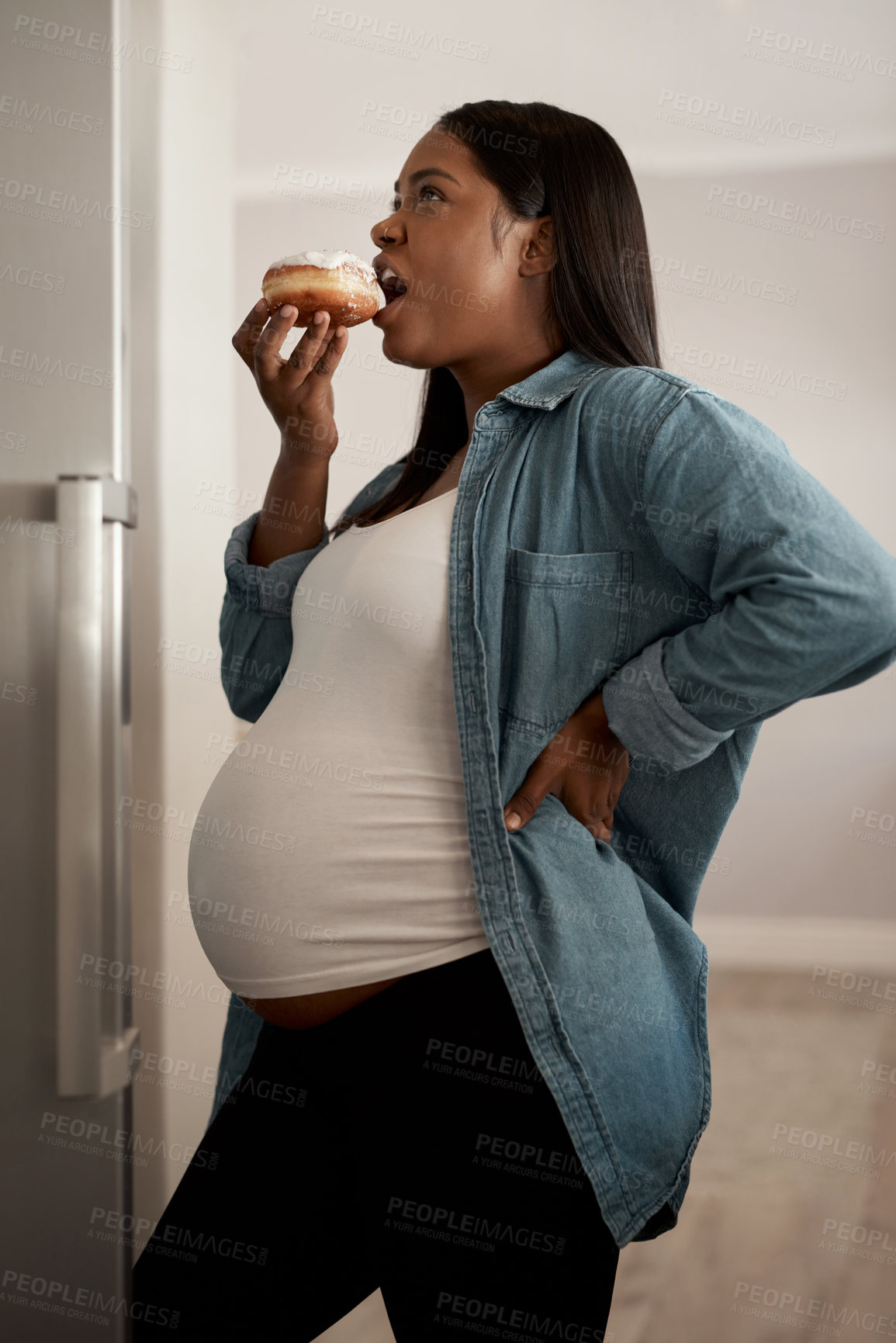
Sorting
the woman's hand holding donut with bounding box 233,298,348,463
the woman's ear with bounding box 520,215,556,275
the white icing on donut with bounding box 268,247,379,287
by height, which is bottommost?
the woman's hand holding donut with bounding box 233,298,348,463

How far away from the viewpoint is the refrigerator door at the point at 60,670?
1.19 metres

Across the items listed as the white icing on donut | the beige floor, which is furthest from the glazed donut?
the beige floor

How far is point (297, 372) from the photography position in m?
1.01

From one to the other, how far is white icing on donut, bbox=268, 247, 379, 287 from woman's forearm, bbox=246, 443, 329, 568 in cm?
20

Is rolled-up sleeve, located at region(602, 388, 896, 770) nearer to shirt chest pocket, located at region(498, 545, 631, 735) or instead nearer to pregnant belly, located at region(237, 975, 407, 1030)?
shirt chest pocket, located at region(498, 545, 631, 735)

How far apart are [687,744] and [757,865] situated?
205cm

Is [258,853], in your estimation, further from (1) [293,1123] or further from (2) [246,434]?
(2) [246,434]

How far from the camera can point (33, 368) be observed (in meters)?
1.21

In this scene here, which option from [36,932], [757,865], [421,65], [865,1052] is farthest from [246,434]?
[865,1052]

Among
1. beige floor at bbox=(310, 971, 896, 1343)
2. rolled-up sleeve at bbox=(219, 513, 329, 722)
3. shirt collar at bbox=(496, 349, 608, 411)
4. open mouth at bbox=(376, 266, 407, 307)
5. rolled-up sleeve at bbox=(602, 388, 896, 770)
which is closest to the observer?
rolled-up sleeve at bbox=(602, 388, 896, 770)

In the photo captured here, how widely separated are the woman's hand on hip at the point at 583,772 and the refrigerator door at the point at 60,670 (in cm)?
65

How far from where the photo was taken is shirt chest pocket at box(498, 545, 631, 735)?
0.79m

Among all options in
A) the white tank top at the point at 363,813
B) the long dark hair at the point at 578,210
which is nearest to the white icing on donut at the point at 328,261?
the long dark hair at the point at 578,210

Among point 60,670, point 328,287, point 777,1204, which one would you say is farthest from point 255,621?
point 777,1204
